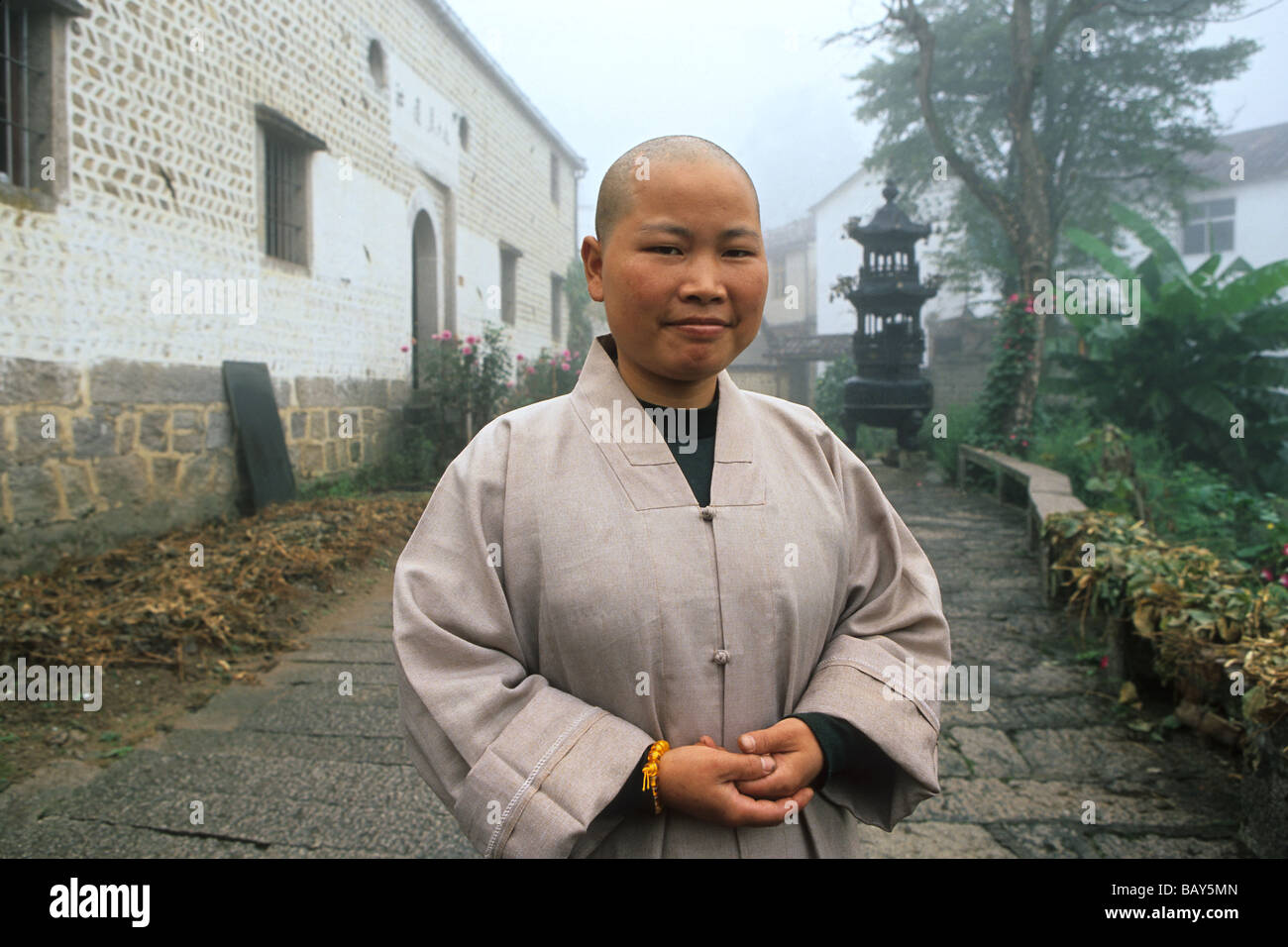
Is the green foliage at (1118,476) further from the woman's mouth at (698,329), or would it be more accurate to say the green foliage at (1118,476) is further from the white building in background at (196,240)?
the white building in background at (196,240)

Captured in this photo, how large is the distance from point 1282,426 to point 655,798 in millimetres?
10413

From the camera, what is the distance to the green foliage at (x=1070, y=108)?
17.8 m

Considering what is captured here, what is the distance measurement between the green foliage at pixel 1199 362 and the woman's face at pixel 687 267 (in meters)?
9.32

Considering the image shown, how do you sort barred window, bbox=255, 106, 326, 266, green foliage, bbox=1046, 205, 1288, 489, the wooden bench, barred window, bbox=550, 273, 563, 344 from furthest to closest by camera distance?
barred window, bbox=550, 273, 563, 344
green foliage, bbox=1046, 205, 1288, 489
barred window, bbox=255, 106, 326, 266
the wooden bench

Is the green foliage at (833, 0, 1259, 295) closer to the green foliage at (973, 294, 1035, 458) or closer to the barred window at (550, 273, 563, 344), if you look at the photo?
the green foliage at (973, 294, 1035, 458)

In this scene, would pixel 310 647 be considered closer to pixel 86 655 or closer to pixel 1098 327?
pixel 86 655

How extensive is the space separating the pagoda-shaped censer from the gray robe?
9578 mm

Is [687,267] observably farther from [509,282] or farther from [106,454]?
[509,282]

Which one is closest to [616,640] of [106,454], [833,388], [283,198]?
[106,454]

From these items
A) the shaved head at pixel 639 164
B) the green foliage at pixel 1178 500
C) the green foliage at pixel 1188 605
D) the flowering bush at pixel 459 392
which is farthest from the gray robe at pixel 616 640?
the flowering bush at pixel 459 392

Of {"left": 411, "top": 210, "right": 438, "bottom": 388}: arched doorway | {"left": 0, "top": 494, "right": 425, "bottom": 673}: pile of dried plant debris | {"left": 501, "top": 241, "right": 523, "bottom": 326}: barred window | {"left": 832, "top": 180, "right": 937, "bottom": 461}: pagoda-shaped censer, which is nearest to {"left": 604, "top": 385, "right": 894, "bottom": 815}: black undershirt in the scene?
{"left": 0, "top": 494, "right": 425, "bottom": 673}: pile of dried plant debris

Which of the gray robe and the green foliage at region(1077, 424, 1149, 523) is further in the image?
the green foliage at region(1077, 424, 1149, 523)

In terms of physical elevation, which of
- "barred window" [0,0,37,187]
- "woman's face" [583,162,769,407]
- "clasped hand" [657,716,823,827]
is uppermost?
"barred window" [0,0,37,187]

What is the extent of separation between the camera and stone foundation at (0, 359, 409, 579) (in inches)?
182
